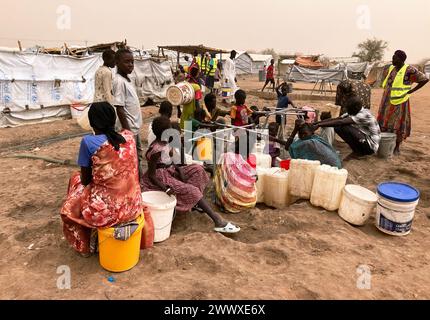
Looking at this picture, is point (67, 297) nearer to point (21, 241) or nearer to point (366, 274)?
point (21, 241)

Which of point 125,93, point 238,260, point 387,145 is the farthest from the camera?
point 387,145

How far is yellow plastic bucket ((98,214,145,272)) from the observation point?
2.66m

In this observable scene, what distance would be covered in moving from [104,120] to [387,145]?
16.5ft

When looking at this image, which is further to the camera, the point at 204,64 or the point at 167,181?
the point at 204,64

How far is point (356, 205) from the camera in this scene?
3.62 metres

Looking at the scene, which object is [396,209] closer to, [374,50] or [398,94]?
[398,94]

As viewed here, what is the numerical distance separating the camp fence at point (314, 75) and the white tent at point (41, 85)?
41.9 feet

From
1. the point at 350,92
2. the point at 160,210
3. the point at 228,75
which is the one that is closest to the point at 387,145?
the point at 350,92

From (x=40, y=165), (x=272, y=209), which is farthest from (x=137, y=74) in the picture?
(x=272, y=209)

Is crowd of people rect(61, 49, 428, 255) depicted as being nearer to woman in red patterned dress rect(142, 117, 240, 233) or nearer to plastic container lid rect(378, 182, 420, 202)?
woman in red patterned dress rect(142, 117, 240, 233)

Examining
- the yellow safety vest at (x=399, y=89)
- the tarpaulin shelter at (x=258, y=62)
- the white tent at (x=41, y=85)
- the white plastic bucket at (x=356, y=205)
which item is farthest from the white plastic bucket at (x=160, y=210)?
the tarpaulin shelter at (x=258, y=62)

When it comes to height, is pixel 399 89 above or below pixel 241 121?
above

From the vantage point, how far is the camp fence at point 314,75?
18.6m

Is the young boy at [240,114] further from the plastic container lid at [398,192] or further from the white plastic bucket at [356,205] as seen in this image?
the plastic container lid at [398,192]
